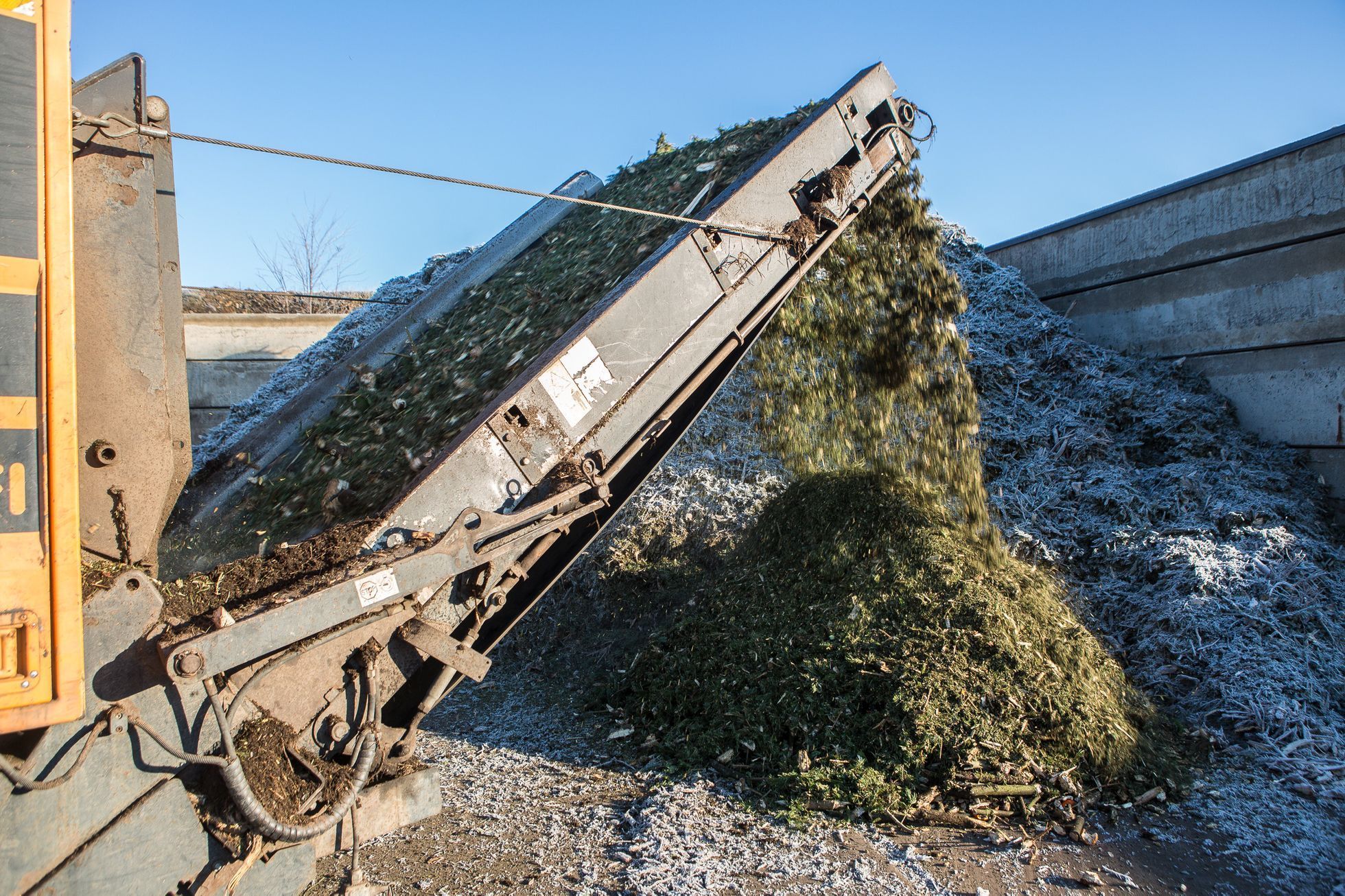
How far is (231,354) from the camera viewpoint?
8398 millimetres

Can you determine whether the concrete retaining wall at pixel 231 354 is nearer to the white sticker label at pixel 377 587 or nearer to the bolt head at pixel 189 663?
the white sticker label at pixel 377 587

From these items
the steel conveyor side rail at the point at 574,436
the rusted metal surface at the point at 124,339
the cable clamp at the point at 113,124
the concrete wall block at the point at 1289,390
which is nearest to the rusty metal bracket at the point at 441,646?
the steel conveyor side rail at the point at 574,436

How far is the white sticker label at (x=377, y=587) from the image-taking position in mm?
2202

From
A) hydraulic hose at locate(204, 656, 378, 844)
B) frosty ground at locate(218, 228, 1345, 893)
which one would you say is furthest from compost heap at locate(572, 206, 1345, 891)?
hydraulic hose at locate(204, 656, 378, 844)

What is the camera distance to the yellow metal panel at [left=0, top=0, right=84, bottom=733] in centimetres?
151

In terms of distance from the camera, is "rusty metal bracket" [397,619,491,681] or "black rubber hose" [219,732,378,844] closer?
"black rubber hose" [219,732,378,844]

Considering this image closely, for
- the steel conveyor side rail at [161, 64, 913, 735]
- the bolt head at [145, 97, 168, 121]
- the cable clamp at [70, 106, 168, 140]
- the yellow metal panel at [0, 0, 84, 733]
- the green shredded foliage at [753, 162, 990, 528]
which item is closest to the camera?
the yellow metal panel at [0, 0, 84, 733]

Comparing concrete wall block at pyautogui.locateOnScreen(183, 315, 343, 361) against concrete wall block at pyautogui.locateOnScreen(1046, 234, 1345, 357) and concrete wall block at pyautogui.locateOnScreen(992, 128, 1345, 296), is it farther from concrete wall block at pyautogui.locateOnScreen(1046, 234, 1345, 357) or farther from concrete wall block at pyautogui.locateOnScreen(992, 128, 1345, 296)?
concrete wall block at pyautogui.locateOnScreen(1046, 234, 1345, 357)

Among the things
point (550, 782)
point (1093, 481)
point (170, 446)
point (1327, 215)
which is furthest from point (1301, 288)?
point (170, 446)

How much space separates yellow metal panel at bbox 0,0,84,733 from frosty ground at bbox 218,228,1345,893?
5.12 ft

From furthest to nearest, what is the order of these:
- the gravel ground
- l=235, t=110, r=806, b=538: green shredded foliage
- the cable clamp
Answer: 1. l=235, t=110, r=806, b=538: green shredded foliage
2. the gravel ground
3. the cable clamp

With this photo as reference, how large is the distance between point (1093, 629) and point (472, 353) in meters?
3.53

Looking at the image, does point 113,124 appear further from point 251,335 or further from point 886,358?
point 251,335

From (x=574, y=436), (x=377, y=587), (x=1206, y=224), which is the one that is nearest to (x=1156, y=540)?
(x=1206, y=224)
